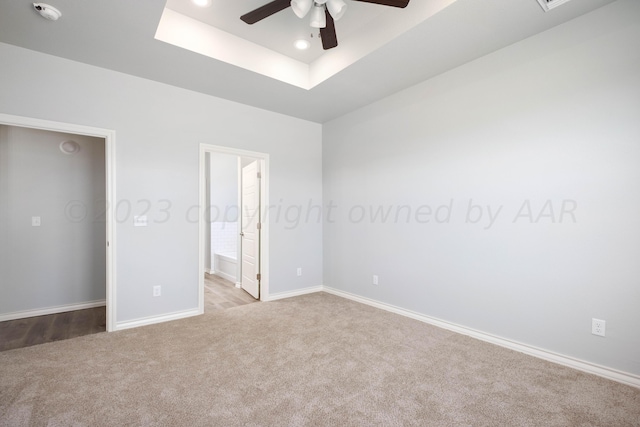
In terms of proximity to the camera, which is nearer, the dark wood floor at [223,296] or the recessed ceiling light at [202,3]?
the recessed ceiling light at [202,3]

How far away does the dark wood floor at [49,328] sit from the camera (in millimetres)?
2838

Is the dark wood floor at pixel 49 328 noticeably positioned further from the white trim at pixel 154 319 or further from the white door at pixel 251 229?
the white door at pixel 251 229

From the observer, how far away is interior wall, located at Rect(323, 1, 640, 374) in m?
2.13

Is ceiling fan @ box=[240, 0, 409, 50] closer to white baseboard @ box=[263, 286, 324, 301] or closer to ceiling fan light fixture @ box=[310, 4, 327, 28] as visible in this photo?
ceiling fan light fixture @ box=[310, 4, 327, 28]

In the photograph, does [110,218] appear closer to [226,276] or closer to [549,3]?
[226,276]

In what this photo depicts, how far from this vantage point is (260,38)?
3.01 m

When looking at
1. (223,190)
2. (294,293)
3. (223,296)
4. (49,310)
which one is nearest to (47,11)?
(49,310)

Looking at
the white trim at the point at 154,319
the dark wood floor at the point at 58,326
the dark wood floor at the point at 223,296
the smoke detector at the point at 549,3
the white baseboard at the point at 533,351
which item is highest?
the smoke detector at the point at 549,3

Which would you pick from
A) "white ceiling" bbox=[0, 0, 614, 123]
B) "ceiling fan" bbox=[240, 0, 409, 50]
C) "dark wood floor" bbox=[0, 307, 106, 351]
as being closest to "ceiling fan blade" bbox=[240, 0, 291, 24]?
"ceiling fan" bbox=[240, 0, 409, 50]

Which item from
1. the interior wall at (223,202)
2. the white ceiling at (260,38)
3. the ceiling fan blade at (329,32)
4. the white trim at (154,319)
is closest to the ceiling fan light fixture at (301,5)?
the ceiling fan blade at (329,32)

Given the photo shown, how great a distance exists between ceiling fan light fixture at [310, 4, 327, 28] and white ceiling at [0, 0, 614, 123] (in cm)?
59

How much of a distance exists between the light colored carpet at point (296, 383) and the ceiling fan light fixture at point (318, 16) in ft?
8.62

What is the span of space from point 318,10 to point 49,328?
410 cm

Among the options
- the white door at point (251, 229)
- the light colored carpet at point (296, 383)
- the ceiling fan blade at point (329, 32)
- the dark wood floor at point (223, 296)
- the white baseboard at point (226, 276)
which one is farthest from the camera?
the white baseboard at point (226, 276)
